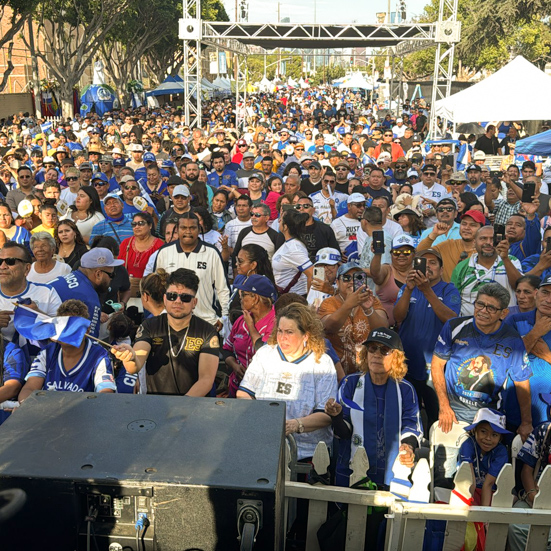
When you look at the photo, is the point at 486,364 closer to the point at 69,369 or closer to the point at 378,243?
the point at 378,243

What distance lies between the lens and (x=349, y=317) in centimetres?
514

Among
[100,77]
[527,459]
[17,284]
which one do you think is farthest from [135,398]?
[100,77]

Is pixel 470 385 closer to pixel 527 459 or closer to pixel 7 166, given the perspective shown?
pixel 527 459

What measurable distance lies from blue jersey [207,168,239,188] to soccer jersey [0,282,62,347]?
276 inches

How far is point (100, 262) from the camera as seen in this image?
5.79 metres

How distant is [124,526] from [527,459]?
2787mm

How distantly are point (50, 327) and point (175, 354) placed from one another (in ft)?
2.66

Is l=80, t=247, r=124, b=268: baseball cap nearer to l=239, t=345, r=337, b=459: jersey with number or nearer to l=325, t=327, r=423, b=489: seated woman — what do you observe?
l=239, t=345, r=337, b=459: jersey with number

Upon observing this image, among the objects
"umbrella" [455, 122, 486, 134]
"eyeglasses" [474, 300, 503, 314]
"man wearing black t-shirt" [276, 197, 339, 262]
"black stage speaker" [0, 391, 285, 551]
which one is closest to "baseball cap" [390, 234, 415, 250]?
"eyeglasses" [474, 300, 503, 314]

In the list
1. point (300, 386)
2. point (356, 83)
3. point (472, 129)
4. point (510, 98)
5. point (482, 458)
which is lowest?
point (482, 458)

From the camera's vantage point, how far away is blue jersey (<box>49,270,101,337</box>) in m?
5.29

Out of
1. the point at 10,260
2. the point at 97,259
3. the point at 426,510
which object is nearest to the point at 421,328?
the point at 426,510

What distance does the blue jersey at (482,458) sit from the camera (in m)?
3.98

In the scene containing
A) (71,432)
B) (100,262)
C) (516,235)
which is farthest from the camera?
(516,235)
